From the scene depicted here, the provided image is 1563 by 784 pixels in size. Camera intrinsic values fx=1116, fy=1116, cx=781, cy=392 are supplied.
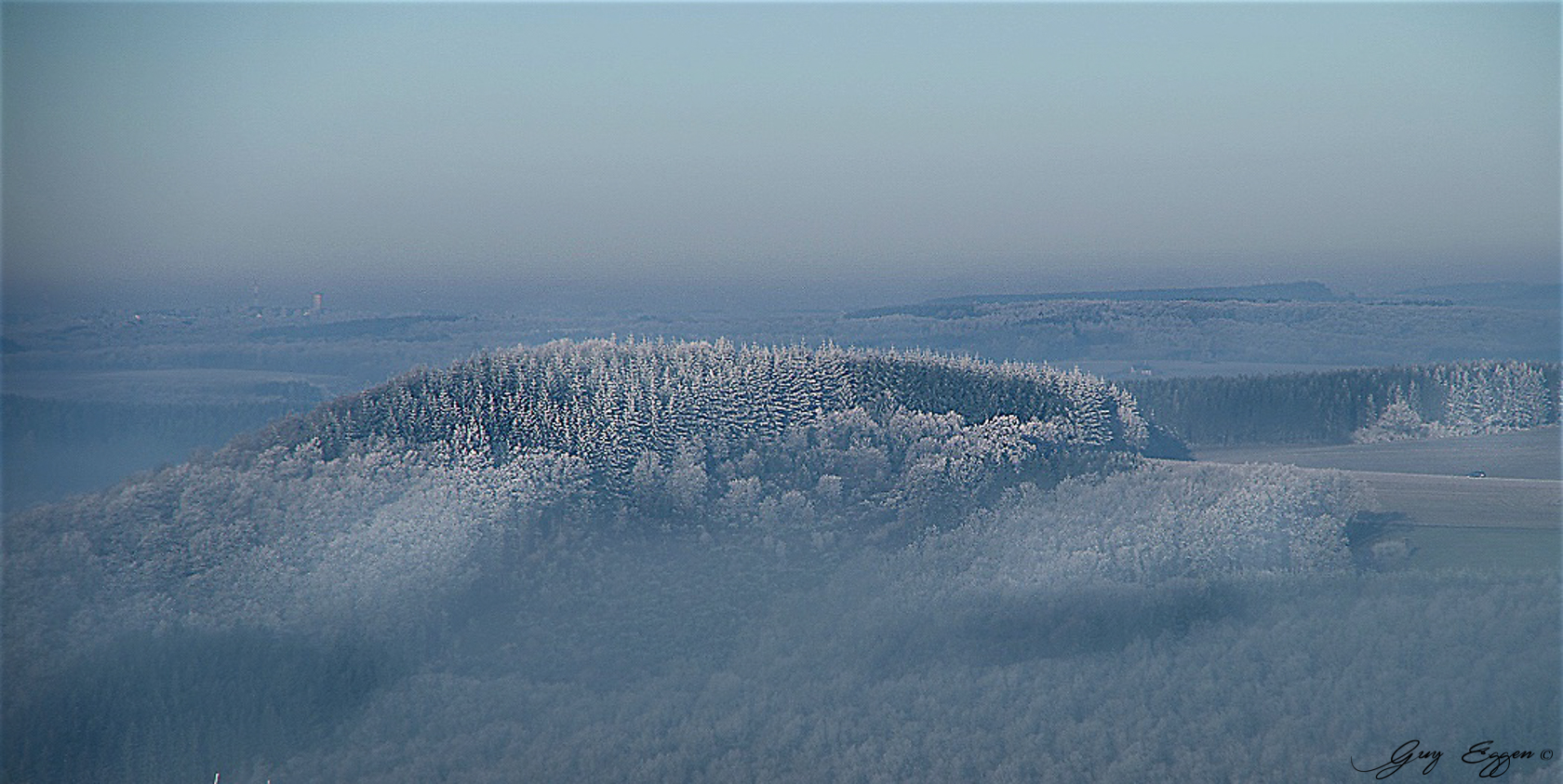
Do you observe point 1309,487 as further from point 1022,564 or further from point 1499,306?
point 1499,306

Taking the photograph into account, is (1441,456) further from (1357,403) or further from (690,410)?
(690,410)

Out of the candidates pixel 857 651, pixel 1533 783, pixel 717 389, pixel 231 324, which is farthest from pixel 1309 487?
pixel 231 324

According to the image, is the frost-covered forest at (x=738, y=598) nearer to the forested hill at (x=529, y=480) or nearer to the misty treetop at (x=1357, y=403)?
the forested hill at (x=529, y=480)

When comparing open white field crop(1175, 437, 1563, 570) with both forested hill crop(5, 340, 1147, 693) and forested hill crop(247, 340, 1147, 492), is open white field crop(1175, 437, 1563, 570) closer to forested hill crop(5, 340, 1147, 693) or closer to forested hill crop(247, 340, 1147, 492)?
forested hill crop(247, 340, 1147, 492)

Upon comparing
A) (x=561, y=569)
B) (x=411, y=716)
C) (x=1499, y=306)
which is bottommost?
(x=411, y=716)
